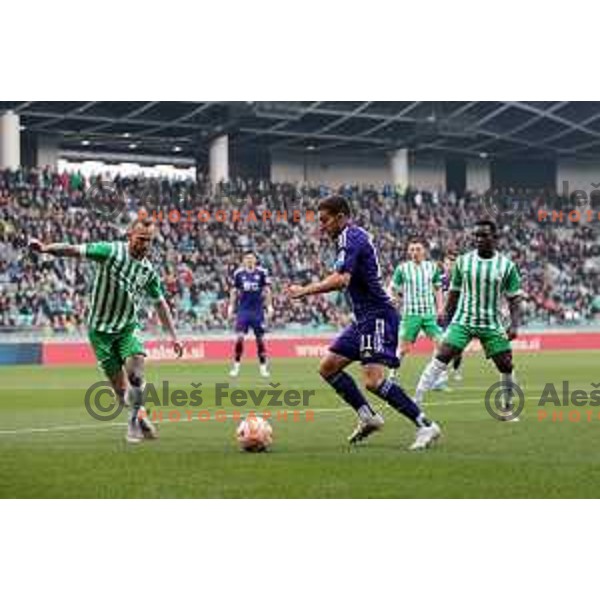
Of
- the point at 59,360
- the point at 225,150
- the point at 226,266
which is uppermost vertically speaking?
the point at 225,150

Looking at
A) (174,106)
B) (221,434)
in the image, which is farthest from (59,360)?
(221,434)

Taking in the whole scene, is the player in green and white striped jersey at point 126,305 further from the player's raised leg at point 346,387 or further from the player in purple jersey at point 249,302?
the player in purple jersey at point 249,302

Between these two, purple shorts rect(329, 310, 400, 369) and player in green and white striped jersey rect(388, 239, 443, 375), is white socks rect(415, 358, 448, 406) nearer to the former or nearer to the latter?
purple shorts rect(329, 310, 400, 369)

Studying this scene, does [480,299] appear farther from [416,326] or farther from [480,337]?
[416,326]

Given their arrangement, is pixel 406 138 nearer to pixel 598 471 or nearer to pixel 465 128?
pixel 465 128

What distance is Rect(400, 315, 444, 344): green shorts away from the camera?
66.6ft

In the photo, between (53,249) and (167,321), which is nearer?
(53,249)

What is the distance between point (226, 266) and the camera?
1770 inches

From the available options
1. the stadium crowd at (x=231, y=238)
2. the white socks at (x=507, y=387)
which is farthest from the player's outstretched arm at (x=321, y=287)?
the stadium crowd at (x=231, y=238)

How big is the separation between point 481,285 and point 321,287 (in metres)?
3.75

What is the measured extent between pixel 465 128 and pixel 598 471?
47891mm

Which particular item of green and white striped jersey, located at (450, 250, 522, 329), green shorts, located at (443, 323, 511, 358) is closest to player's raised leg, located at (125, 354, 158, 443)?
green shorts, located at (443, 323, 511, 358)

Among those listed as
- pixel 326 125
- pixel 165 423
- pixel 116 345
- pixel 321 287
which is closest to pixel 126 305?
pixel 116 345

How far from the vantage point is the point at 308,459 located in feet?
35.5
